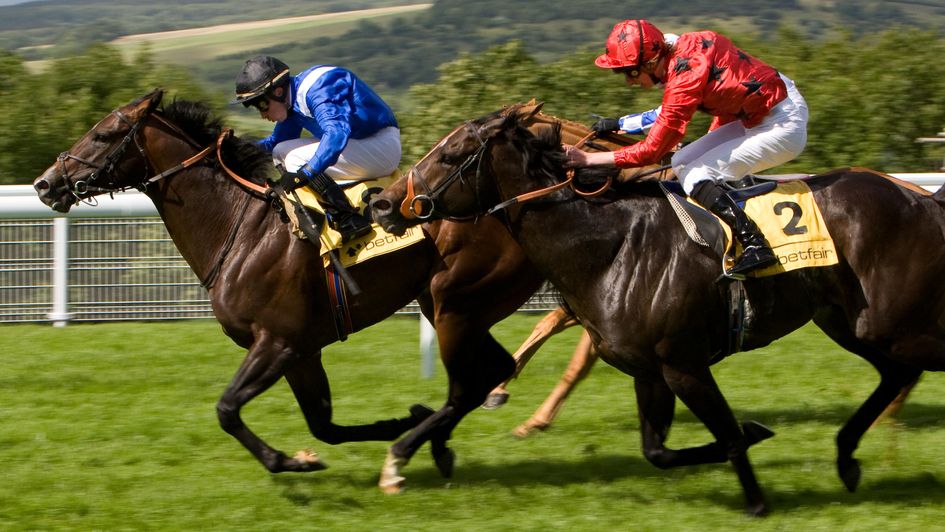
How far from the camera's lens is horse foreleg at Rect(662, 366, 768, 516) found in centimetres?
470

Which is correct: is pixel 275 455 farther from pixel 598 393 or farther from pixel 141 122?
pixel 598 393

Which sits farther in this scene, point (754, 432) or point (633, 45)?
point (754, 432)

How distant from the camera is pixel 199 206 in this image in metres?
5.54

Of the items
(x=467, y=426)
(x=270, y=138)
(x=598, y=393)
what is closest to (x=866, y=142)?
(x=598, y=393)

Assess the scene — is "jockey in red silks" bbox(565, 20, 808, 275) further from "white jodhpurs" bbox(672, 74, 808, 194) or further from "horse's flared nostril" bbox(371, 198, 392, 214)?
"horse's flared nostril" bbox(371, 198, 392, 214)

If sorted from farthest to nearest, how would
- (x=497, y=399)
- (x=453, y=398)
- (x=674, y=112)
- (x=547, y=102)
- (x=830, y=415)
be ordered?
(x=547, y=102) → (x=497, y=399) → (x=830, y=415) → (x=453, y=398) → (x=674, y=112)

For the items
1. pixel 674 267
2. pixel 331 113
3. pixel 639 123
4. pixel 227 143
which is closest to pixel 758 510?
pixel 674 267

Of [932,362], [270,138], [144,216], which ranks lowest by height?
[144,216]

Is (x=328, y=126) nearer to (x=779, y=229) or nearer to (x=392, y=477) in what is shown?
(x=392, y=477)

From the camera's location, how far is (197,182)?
557 centimetres

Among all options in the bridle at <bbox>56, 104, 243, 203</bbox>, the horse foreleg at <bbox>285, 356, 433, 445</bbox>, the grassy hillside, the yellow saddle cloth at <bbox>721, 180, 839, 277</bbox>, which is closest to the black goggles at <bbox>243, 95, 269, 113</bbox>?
the bridle at <bbox>56, 104, 243, 203</bbox>

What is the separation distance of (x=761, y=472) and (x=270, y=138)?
104 inches

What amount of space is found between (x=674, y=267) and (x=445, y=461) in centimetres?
141

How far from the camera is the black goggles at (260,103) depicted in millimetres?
5484
